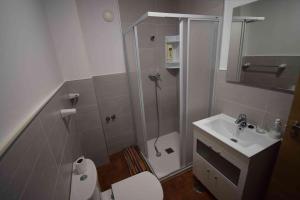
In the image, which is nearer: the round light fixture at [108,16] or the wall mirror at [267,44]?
the wall mirror at [267,44]

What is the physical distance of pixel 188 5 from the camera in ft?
6.03

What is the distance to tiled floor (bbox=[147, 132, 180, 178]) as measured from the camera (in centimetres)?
188

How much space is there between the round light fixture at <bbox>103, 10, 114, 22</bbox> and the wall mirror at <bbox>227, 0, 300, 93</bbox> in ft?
4.57

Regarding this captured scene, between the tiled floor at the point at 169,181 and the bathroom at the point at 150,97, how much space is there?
0.01m

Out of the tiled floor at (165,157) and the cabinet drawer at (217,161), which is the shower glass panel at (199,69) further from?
the tiled floor at (165,157)

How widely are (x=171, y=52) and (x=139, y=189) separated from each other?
71.5 inches

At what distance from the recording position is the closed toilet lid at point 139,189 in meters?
Result: 1.18

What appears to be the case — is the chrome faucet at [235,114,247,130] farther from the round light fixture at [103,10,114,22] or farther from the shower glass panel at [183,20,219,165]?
the round light fixture at [103,10,114,22]

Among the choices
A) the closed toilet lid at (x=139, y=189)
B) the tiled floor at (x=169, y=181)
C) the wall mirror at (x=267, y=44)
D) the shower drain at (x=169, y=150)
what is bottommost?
the tiled floor at (x=169, y=181)

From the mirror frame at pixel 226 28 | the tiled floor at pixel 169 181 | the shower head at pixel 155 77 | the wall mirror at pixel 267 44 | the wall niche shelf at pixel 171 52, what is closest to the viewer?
the wall mirror at pixel 267 44

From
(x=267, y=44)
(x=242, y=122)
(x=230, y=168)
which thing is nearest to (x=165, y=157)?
(x=230, y=168)

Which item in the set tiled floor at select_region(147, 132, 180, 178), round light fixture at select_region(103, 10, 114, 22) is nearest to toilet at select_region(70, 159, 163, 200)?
tiled floor at select_region(147, 132, 180, 178)

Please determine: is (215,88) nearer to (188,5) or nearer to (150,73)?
(150,73)

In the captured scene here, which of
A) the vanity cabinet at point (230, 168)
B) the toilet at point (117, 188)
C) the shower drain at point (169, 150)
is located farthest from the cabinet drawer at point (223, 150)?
the shower drain at point (169, 150)
